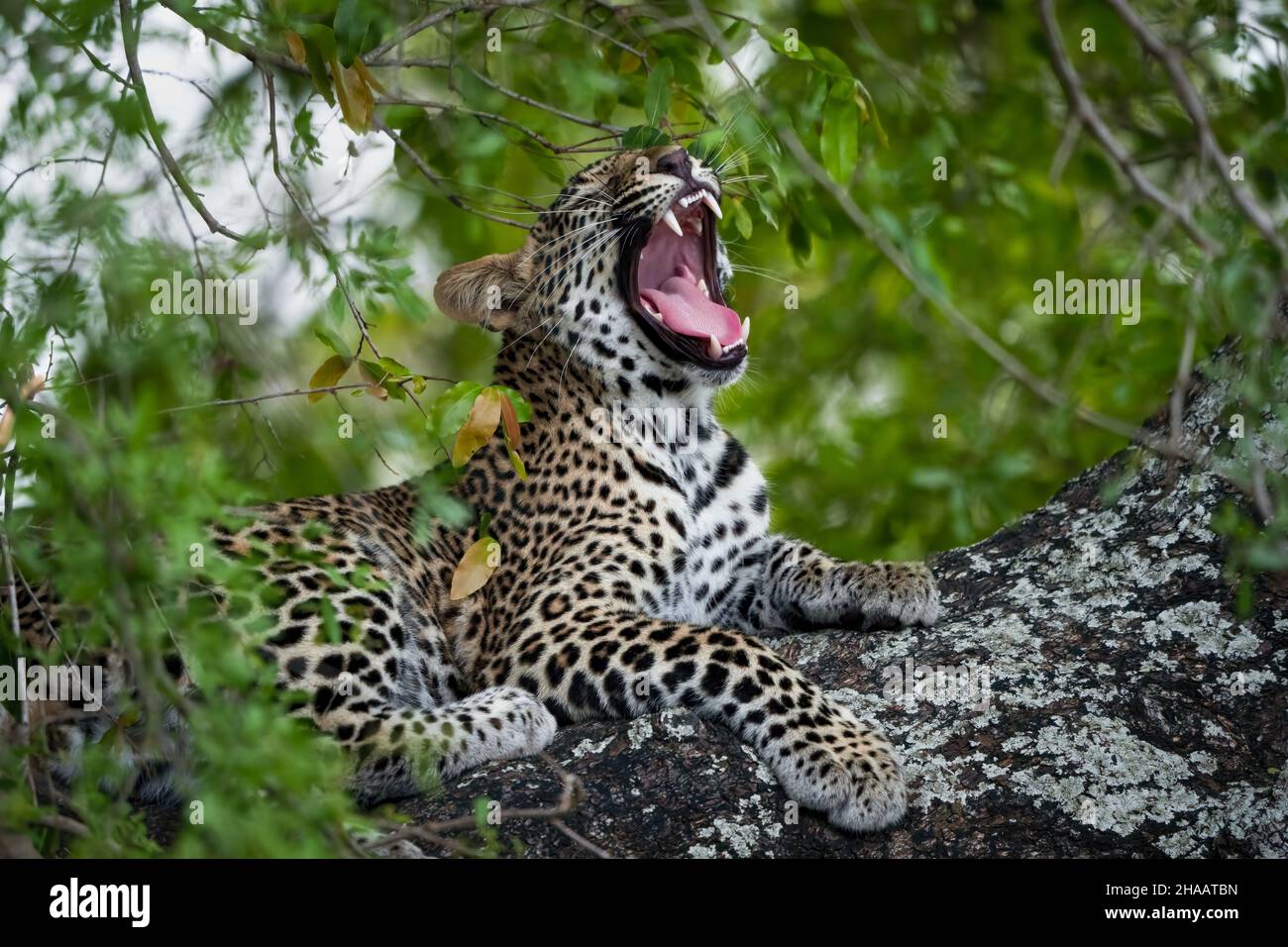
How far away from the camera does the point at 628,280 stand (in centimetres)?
810

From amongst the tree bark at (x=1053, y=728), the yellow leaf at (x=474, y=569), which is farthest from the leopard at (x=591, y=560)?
the yellow leaf at (x=474, y=569)

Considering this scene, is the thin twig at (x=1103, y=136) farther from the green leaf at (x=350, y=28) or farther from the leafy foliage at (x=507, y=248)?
the green leaf at (x=350, y=28)

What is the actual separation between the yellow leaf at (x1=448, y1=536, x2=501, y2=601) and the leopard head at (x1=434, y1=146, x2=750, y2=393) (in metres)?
1.89

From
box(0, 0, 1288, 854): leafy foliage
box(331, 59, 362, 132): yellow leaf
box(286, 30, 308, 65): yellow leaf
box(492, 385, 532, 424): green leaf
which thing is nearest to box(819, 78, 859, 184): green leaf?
box(0, 0, 1288, 854): leafy foliage

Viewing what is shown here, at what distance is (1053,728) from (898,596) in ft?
4.21

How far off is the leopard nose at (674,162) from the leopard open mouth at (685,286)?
120mm

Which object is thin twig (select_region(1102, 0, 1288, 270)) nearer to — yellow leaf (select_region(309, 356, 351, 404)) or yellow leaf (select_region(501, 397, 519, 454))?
yellow leaf (select_region(501, 397, 519, 454))

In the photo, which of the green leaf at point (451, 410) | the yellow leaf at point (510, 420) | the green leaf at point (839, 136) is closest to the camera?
the green leaf at point (451, 410)

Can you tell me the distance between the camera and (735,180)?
7.80 meters

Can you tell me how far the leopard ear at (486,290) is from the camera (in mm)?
8305

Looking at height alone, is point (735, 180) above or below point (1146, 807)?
above
